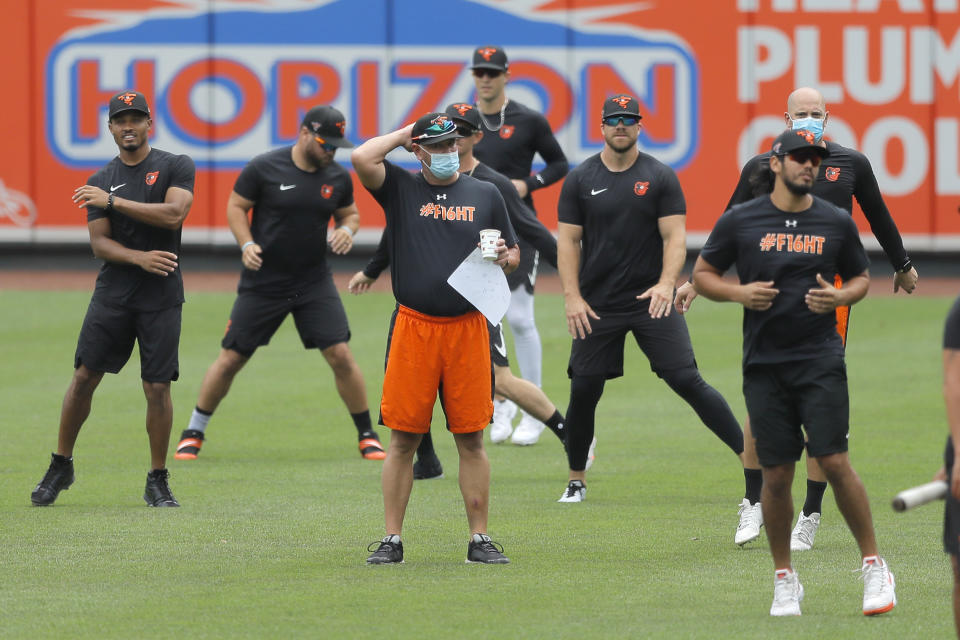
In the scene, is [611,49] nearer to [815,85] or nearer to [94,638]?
[815,85]

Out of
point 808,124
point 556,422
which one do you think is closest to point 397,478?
point 808,124

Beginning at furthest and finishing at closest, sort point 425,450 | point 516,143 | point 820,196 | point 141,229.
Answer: point 516,143 < point 425,450 < point 141,229 < point 820,196

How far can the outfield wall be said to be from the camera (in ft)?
79.5

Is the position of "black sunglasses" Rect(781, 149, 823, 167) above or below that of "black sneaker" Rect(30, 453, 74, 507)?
above

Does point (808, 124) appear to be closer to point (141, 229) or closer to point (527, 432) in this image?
point (141, 229)

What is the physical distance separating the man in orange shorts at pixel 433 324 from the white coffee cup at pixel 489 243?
0.05 meters

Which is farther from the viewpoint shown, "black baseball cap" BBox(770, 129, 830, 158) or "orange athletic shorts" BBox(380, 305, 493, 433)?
"orange athletic shorts" BBox(380, 305, 493, 433)

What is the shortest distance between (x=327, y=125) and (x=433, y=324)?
11.7 feet

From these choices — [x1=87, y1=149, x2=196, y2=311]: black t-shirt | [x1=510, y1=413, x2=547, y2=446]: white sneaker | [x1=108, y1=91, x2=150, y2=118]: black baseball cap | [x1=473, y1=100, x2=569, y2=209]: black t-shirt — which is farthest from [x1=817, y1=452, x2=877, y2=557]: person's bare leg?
[x1=473, y1=100, x2=569, y2=209]: black t-shirt

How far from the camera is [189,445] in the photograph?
11.8 meters

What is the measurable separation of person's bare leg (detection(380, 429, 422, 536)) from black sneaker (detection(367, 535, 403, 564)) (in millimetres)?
50

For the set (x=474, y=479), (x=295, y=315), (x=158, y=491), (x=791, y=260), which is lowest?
(x=158, y=491)

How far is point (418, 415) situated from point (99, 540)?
1.93m

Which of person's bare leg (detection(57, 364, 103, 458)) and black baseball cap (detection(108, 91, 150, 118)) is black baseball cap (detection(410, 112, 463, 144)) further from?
person's bare leg (detection(57, 364, 103, 458))
